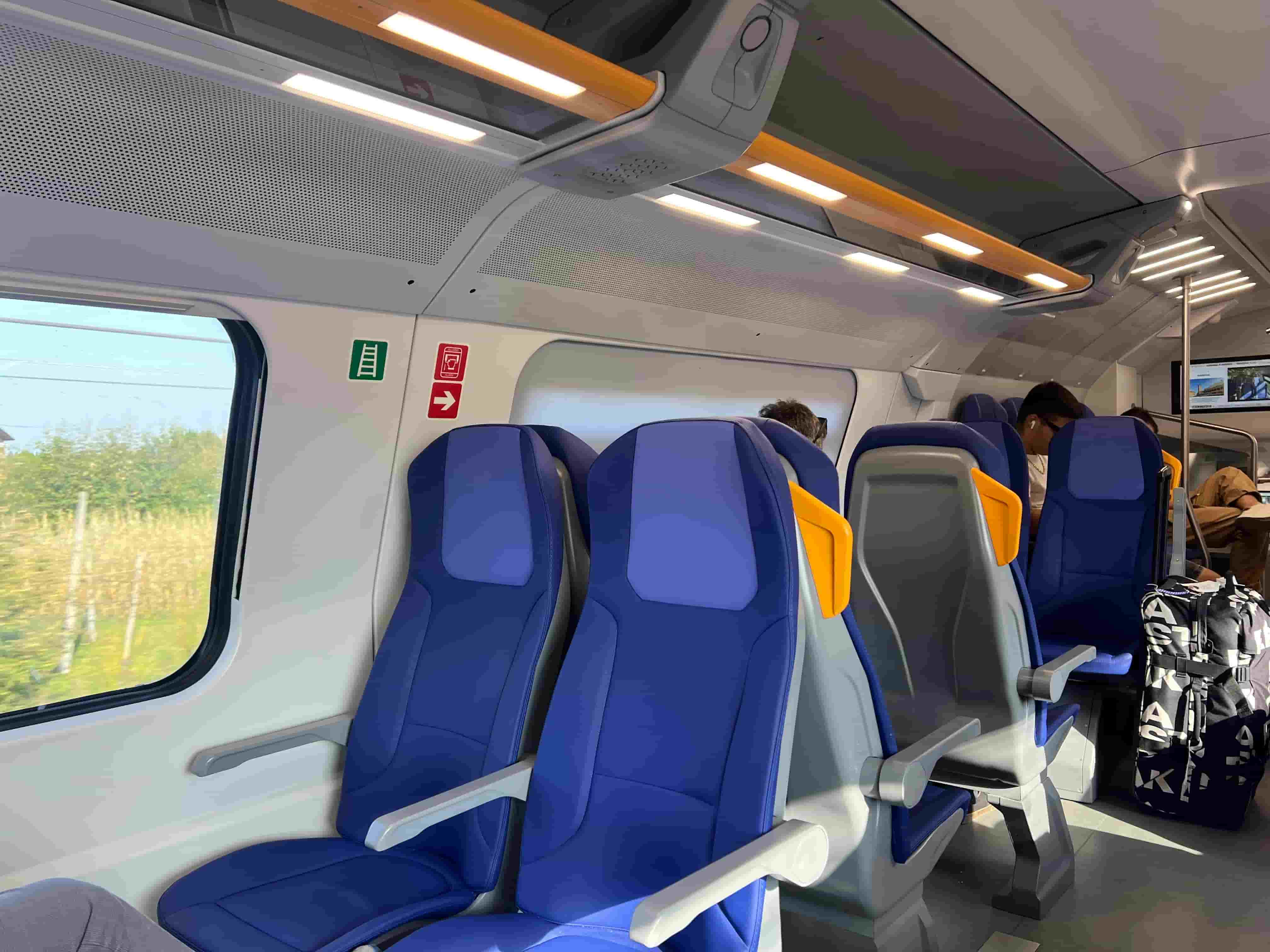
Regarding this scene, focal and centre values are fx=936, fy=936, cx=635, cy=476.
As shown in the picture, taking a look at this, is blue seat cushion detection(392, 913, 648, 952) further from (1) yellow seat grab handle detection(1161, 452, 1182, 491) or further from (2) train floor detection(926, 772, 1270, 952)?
(1) yellow seat grab handle detection(1161, 452, 1182, 491)

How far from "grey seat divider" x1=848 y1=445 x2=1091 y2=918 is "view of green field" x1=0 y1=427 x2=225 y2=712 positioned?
2.16 meters

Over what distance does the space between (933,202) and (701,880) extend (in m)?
4.69

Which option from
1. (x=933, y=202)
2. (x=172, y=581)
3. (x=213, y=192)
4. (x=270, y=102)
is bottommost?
(x=172, y=581)

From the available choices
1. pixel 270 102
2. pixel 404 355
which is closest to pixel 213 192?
pixel 270 102

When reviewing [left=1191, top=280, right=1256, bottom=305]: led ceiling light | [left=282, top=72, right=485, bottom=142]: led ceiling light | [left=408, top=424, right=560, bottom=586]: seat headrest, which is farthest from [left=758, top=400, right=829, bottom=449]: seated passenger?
[left=1191, top=280, right=1256, bottom=305]: led ceiling light

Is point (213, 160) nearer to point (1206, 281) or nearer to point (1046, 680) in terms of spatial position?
point (1046, 680)

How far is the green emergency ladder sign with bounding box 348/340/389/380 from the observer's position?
120 inches

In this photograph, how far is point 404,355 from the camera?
320 centimetres

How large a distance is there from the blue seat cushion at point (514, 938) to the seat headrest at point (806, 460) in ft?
3.35

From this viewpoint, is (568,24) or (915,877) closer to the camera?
(915,877)

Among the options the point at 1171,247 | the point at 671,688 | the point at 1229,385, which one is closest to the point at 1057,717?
the point at 671,688

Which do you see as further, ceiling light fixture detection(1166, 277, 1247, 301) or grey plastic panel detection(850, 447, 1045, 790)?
ceiling light fixture detection(1166, 277, 1247, 301)

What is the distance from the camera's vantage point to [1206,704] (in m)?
3.72

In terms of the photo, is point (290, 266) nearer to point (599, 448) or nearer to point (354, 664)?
point (354, 664)
